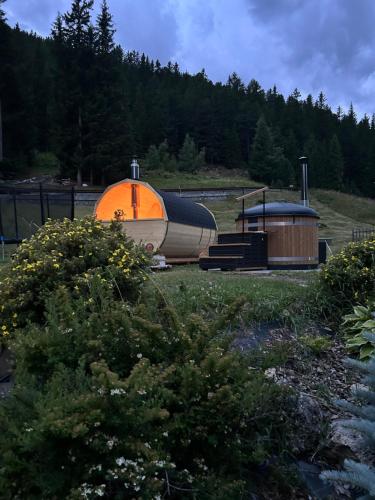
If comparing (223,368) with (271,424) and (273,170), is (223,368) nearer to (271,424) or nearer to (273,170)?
(271,424)

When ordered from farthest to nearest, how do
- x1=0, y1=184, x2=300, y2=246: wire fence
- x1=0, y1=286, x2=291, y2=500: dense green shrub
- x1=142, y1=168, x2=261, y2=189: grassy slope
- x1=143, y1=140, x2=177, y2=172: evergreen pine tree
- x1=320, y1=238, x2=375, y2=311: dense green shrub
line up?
x1=143, y1=140, x2=177, y2=172: evergreen pine tree
x1=142, y1=168, x2=261, y2=189: grassy slope
x1=0, y1=184, x2=300, y2=246: wire fence
x1=320, y1=238, x2=375, y2=311: dense green shrub
x1=0, y1=286, x2=291, y2=500: dense green shrub

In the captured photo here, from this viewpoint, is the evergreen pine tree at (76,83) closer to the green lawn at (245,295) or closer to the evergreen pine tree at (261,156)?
the evergreen pine tree at (261,156)

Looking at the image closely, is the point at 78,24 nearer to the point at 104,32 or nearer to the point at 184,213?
the point at 104,32

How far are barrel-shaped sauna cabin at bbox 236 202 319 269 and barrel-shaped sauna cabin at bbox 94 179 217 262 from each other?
1.98 m

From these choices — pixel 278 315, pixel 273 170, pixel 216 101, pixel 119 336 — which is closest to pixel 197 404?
pixel 119 336

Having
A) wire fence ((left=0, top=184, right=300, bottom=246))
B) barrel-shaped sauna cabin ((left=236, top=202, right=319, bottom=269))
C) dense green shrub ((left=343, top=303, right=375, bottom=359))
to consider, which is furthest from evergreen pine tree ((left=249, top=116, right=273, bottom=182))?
dense green shrub ((left=343, top=303, right=375, bottom=359))

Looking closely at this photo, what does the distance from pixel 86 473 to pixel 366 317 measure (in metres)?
3.11

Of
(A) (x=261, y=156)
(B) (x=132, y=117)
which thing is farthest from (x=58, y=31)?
(A) (x=261, y=156)

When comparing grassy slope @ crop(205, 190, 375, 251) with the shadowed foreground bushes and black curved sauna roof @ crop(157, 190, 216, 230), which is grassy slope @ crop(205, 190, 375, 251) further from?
the shadowed foreground bushes

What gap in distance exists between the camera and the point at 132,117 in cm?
5841

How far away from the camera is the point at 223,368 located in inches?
92.5

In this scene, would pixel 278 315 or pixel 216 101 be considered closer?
pixel 278 315

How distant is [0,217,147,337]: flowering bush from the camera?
12.7 ft

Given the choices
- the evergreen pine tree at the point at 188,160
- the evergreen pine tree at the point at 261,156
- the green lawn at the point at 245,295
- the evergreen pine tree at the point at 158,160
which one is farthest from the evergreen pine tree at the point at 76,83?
the green lawn at the point at 245,295
